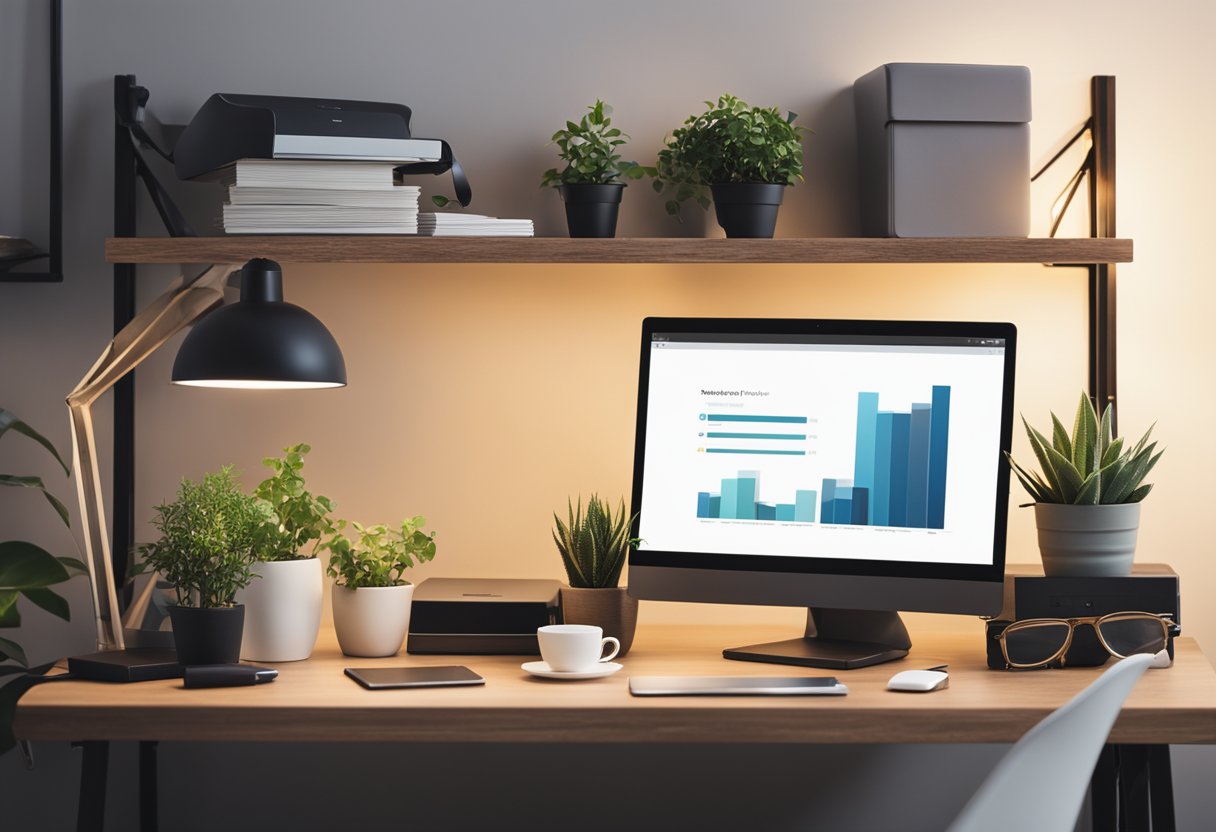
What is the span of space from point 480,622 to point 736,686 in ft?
1.42

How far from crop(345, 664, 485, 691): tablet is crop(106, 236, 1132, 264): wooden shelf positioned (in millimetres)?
609

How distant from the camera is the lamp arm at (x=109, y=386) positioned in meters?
1.75

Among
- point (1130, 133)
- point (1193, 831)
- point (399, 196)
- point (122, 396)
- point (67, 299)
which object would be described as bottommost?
point (1193, 831)

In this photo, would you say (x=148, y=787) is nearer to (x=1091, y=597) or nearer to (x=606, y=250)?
(x=606, y=250)

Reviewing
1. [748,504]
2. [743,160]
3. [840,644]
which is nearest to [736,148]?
[743,160]

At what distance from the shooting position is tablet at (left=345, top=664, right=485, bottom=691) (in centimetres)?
152

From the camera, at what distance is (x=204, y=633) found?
62.8 inches

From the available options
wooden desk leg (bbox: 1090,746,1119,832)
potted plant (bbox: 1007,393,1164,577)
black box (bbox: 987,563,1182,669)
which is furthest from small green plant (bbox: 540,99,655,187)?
wooden desk leg (bbox: 1090,746,1119,832)

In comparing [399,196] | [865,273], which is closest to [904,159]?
[865,273]

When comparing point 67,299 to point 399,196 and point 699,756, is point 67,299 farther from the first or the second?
point 699,756

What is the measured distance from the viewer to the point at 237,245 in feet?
5.85

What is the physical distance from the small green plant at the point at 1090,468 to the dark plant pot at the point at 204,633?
44.5 inches

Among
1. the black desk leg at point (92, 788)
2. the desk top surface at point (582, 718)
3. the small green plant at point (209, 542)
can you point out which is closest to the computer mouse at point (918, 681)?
the desk top surface at point (582, 718)

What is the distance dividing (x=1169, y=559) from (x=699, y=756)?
34.8 inches
